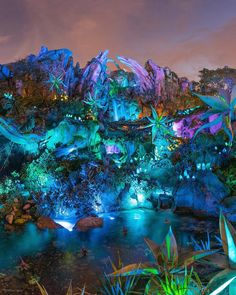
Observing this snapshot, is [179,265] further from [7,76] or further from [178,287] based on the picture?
[7,76]

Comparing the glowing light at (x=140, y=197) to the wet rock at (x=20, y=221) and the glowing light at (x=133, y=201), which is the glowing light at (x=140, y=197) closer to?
the glowing light at (x=133, y=201)

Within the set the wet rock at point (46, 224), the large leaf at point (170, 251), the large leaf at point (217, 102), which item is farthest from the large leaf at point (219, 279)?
the wet rock at point (46, 224)

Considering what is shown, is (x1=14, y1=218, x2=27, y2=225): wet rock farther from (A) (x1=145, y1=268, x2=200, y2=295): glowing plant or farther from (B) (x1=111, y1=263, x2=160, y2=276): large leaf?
(A) (x1=145, y1=268, x2=200, y2=295): glowing plant

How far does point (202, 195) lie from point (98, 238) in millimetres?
5006

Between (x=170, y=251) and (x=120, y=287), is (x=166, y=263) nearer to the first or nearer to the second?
(x=170, y=251)

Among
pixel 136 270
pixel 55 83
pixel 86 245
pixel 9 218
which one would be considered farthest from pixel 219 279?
pixel 55 83

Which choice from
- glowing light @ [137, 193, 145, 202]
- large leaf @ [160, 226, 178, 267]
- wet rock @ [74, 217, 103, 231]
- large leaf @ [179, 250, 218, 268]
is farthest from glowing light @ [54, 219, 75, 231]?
large leaf @ [179, 250, 218, 268]

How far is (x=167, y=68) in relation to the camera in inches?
1200

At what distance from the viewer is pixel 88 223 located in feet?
37.0

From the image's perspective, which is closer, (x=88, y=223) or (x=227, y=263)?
(x=227, y=263)

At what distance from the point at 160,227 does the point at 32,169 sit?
6239 mm

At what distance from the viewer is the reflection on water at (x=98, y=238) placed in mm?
8680

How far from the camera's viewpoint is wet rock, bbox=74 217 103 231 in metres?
11.1

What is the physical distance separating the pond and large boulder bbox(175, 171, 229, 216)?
2.50ft
